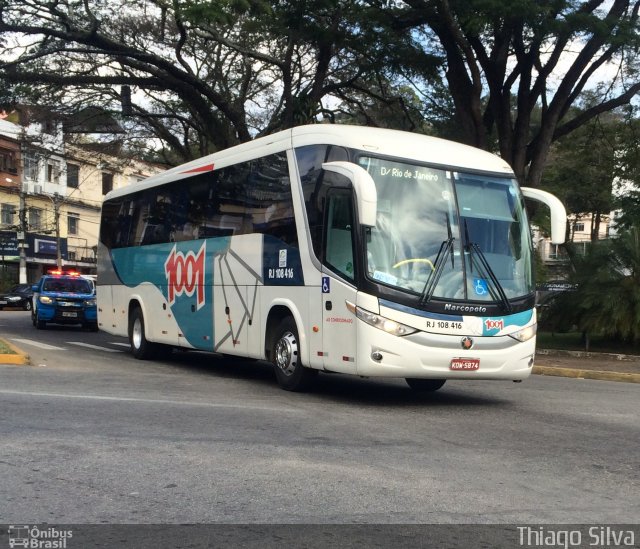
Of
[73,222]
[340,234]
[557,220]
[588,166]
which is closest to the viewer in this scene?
[340,234]

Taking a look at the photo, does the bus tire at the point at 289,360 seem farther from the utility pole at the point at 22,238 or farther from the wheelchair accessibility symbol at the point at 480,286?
the utility pole at the point at 22,238

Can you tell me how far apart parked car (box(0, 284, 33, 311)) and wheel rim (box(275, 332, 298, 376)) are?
118 feet

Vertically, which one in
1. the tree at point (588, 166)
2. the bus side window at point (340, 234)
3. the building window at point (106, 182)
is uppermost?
the building window at point (106, 182)

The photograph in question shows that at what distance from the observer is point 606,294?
18.3 metres

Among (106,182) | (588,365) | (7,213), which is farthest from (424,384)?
(106,182)

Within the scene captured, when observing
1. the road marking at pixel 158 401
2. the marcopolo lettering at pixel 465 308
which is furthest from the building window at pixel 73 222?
the marcopolo lettering at pixel 465 308

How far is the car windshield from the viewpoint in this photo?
27.2 m

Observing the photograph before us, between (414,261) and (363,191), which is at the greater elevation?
(363,191)

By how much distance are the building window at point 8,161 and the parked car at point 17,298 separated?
10362 mm

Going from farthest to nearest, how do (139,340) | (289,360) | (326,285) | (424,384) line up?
(139,340)
(424,384)
(289,360)
(326,285)

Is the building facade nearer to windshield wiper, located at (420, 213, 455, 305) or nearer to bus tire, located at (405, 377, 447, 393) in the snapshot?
bus tire, located at (405, 377, 447, 393)

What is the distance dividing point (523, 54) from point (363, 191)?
1295 cm

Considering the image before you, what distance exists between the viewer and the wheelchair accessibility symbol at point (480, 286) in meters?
10.2

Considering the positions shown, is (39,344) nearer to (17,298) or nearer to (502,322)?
(502,322)
